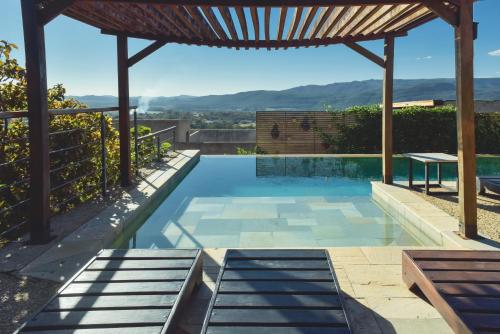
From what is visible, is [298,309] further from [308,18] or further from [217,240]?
[308,18]

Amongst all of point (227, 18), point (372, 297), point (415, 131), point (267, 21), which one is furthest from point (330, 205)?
point (415, 131)

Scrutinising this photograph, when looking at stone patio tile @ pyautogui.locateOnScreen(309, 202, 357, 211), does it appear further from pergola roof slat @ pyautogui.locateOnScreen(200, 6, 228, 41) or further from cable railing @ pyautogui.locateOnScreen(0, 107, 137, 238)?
cable railing @ pyautogui.locateOnScreen(0, 107, 137, 238)

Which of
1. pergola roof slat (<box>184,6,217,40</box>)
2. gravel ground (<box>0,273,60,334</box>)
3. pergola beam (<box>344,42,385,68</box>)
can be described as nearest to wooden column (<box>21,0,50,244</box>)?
gravel ground (<box>0,273,60,334</box>)

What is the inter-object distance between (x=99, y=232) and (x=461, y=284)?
10.2 ft

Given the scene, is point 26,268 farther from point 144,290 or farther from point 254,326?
point 254,326

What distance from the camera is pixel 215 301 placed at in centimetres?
203

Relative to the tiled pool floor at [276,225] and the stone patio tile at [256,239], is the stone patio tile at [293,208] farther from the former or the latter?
the stone patio tile at [256,239]

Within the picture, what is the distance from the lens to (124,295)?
A: 83.0 inches

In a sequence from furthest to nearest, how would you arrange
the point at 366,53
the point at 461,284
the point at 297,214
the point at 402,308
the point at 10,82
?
the point at 366,53 → the point at 297,214 → the point at 10,82 → the point at 402,308 → the point at 461,284

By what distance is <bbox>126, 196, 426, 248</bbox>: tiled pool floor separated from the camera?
441 cm

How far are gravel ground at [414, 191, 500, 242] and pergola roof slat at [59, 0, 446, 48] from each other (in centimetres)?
220

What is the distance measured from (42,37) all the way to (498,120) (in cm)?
1229

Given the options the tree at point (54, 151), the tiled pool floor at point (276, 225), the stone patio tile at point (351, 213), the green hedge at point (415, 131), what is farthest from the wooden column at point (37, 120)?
the green hedge at point (415, 131)

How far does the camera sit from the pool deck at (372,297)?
2.30 metres
